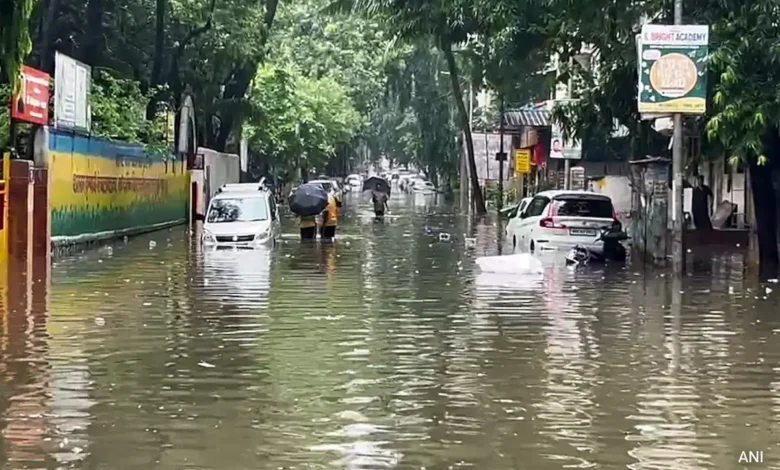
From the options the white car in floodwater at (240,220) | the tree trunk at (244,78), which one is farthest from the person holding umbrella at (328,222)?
the tree trunk at (244,78)

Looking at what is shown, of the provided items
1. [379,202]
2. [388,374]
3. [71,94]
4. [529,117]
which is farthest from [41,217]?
[529,117]

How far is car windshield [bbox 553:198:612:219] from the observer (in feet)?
89.0

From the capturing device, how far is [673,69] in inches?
848

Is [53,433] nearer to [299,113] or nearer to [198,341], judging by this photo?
[198,341]

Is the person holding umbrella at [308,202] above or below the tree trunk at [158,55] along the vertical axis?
below

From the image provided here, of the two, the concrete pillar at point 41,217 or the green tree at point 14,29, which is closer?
the green tree at point 14,29

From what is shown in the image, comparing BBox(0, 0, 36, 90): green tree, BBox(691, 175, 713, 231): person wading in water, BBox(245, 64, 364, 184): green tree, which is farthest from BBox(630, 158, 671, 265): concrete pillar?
BBox(245, 64, 364, 184): green tree

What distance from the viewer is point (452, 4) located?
28.6 meters

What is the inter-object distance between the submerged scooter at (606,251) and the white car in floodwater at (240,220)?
7651mm

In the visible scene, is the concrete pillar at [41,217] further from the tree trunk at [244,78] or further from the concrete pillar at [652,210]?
the tree trunk at [244,78]

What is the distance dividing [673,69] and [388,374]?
1189cm

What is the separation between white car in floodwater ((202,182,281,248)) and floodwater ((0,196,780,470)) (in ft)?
27.8

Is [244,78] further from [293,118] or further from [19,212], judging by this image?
[19,212]

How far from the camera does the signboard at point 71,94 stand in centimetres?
2823
